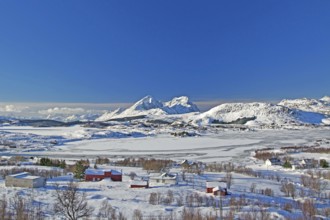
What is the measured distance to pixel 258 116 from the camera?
14838 centimetres

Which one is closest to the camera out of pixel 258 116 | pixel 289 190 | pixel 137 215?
pixel 137 215

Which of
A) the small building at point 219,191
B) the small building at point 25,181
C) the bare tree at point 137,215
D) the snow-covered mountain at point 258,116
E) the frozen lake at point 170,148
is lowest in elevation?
the bare tree at point 137,215

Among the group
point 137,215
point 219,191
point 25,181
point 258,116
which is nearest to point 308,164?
point 219,191

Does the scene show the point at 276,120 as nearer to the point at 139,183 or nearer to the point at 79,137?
the point at 79,137

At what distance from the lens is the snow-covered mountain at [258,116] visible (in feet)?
453

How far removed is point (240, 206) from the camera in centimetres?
1352

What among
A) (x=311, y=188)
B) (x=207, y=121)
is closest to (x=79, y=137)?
(x=311, y=188)

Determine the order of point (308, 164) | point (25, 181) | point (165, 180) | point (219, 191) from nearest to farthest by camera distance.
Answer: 1. point (219, 191)
2. point (25, 181)
3. point (165, 180)
4. point (308, 164)

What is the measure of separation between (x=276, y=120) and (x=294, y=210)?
12892 centimetres

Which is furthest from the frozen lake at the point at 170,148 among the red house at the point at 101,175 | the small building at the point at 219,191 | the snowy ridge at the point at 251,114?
the snowy ridge at the point at 251,114

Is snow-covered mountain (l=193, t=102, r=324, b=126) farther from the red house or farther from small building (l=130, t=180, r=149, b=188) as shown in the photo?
small building (l=130, t=180, r=149, b=188)

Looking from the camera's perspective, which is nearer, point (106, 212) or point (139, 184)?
point (106, 212)

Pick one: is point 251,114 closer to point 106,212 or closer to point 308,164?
point 308,164

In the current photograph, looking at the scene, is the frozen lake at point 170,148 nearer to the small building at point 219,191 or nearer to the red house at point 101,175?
the red house at point 101,175
